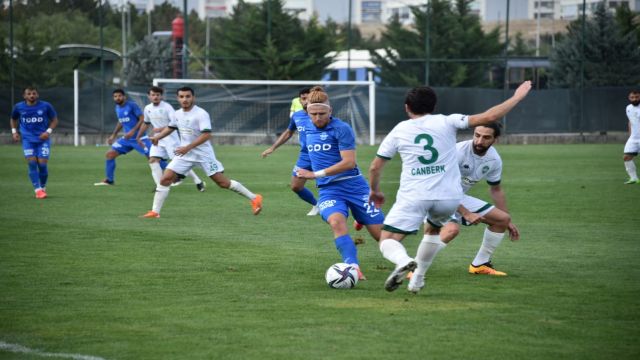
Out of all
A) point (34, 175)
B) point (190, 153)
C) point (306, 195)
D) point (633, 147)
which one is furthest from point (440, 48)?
point (306, 195)

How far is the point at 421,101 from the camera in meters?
8.27

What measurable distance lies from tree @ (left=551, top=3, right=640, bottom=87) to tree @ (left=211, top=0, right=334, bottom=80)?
1064cm

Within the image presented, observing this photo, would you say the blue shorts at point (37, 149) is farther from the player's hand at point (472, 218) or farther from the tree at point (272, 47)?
the tree at point (272, 47)

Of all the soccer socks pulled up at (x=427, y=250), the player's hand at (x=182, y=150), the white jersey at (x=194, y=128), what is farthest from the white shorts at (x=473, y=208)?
the white jersey at (x=194, y=128)

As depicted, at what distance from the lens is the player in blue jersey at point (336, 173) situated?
958 cm

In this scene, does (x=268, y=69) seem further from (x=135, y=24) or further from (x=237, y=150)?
(x=135, y=24)

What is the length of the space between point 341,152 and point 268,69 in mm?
33408

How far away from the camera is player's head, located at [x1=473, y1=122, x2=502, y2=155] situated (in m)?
9.59

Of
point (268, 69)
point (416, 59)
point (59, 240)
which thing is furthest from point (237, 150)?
point (59, 240)

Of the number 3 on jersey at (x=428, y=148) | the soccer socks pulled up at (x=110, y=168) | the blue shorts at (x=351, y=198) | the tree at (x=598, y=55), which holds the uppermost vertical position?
the tree at (x=598, y=55)

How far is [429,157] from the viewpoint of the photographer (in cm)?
830

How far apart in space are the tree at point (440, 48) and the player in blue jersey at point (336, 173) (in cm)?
3255

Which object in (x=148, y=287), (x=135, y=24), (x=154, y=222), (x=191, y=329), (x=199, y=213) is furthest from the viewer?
(x=135, y=24)

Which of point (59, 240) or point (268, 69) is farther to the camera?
point (268, 69)
